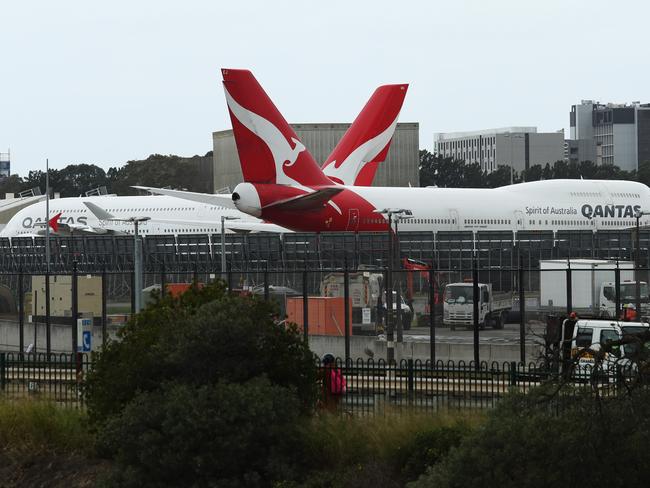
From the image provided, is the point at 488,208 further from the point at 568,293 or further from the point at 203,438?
the point at 203,438

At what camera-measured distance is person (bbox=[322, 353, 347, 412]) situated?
21.5 metres

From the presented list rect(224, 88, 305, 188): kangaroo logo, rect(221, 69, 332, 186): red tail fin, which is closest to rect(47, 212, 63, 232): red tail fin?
rect(221, 69, 332, 186): red tail fin

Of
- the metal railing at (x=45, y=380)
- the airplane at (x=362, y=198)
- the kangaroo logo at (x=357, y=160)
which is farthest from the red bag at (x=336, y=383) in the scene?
the kangaroo logo at (x=357, y=160)

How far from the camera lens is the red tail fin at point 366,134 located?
236 feet

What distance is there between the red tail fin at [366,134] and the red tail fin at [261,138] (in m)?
14.4

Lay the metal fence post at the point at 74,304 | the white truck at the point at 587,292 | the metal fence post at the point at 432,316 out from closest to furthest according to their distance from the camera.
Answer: the metal fence post at the point at 432,316 < the white truck at the point at 587,292 < the metal fence post at the point at 74,304

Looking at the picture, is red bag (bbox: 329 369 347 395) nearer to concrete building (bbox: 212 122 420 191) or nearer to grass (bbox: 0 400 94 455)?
grass (bbox: 0 400 94 455)

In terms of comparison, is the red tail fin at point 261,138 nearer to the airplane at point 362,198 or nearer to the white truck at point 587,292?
the airplane at point 362,198

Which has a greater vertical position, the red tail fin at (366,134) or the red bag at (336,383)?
the red tail fin at (366,134)

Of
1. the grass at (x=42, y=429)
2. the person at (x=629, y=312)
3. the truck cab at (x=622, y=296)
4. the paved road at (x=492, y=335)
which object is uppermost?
the truck cab at (x=622, y=296)

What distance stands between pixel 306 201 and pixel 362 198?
14.4 ft

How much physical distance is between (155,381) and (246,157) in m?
35.7

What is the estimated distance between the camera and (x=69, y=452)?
2181 cm

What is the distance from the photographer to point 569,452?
54.3ft
